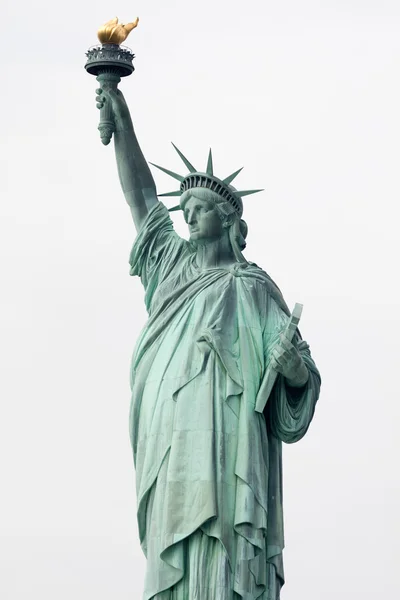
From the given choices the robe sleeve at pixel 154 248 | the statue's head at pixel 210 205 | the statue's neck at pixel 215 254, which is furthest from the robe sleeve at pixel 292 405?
the robe sleeve at pixel 154 248

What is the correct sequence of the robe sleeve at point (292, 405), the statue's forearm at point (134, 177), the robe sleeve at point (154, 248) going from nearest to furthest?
the robe sleeve at point (292, 405) → the robe sleeve at point (154, 248) → the statue's forearm at point (134, 177)

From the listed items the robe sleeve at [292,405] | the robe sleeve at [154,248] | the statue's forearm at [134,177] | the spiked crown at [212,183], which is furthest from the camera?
the statue's forearm at [134,177]

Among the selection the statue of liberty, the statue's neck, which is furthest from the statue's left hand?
the statue's neck

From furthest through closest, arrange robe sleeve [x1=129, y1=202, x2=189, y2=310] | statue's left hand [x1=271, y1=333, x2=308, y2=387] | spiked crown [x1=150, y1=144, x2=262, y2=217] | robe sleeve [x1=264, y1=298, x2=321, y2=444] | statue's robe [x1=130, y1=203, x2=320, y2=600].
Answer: robe sleeve [x1=129, y1=202, x2=189, y2=310] → spiked crown [x1=150, y1=144, x2=262, y2=217] → robe sleeve [x1=264, y1=298, x2=321, y2=444] → statue's left hand [x1=271, y1=333, x2=308, y2=387] → statue's robe [x1=130, y1=203, x2=320, y2=600]

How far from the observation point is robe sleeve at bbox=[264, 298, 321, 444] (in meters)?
32.3

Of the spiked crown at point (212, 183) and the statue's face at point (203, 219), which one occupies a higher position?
the spiked crown at point (212, 183)

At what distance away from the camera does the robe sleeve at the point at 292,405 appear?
3234 centimetres

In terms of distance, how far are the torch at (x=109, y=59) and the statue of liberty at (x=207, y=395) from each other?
0.39ft

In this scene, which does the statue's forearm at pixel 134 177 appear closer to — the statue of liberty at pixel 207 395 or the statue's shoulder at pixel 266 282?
the statue of liberty at pixel 207 395

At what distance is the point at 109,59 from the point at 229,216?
2266mm

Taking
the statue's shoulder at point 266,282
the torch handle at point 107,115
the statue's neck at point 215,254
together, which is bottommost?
the statue's shoulder at point 266,282

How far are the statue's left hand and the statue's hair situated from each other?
1597 mm

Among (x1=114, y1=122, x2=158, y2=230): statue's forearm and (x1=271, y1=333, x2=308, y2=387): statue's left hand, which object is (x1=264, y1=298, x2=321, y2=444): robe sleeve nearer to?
(x1=271, y1=333, x2=308, y2=387): statue's left hand

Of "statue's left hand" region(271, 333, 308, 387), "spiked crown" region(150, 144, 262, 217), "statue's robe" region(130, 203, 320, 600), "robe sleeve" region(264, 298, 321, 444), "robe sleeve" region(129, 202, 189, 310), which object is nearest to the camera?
"statue's robe" region(130, 203, 320, 600)
